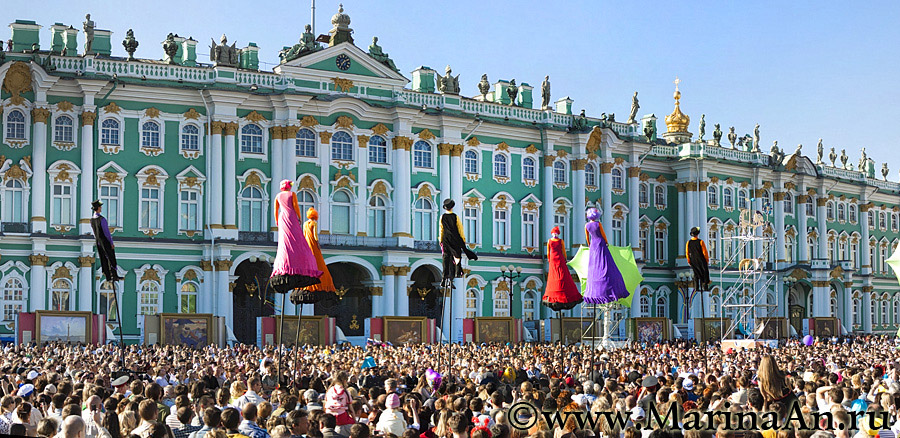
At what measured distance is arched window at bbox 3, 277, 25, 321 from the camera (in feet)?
148

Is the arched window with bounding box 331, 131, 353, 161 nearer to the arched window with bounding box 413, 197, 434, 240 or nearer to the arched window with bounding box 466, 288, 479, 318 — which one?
the arched window with bounding box 413, 197, 434, 240

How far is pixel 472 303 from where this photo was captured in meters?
55.1

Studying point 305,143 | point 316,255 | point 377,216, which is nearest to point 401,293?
point 377,216

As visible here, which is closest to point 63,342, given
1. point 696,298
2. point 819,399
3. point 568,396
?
→ point 568,396

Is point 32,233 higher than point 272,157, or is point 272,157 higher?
point 272,157

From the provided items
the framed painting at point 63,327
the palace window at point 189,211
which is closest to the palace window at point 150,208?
the palace window at point 189,211

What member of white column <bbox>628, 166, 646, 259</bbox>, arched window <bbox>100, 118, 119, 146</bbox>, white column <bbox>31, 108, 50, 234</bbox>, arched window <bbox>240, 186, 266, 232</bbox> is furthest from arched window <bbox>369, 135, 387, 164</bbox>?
white column <bbox>628, 166, 646, 259</bbox>

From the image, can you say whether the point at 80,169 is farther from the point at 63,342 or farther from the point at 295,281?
the point at 295,281

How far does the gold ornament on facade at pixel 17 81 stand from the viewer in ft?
148

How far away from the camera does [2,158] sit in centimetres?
4566

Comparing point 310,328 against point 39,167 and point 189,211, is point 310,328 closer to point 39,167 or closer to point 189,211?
point 189,211

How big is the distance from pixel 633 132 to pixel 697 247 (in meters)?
26.1

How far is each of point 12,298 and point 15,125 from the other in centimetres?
699

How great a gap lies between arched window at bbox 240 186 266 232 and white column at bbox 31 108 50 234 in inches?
321
